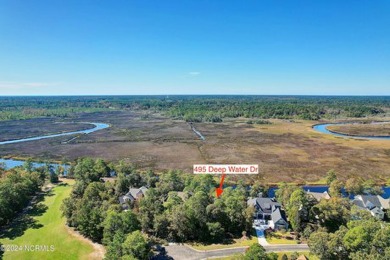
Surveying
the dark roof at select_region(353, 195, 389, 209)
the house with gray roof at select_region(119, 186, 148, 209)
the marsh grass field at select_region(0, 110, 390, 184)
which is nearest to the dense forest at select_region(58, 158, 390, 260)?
the house with gray roof at select_region(119, 186, 148, 209)

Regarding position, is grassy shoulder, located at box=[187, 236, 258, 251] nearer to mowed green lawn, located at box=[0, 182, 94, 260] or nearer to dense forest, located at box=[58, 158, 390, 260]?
dense forest, located at box=[58, 158, 390, 260]

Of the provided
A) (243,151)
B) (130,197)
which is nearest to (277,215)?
(130,197)

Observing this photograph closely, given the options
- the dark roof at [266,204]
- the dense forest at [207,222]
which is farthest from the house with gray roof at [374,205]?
the dark roof at [266,204]

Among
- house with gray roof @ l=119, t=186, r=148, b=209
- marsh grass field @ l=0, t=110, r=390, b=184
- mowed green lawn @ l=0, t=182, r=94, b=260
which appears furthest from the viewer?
marsh grass field @ l=0, t=110, r=390, b=184

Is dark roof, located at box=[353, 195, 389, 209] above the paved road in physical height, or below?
above

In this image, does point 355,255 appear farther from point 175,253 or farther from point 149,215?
point 149,215
